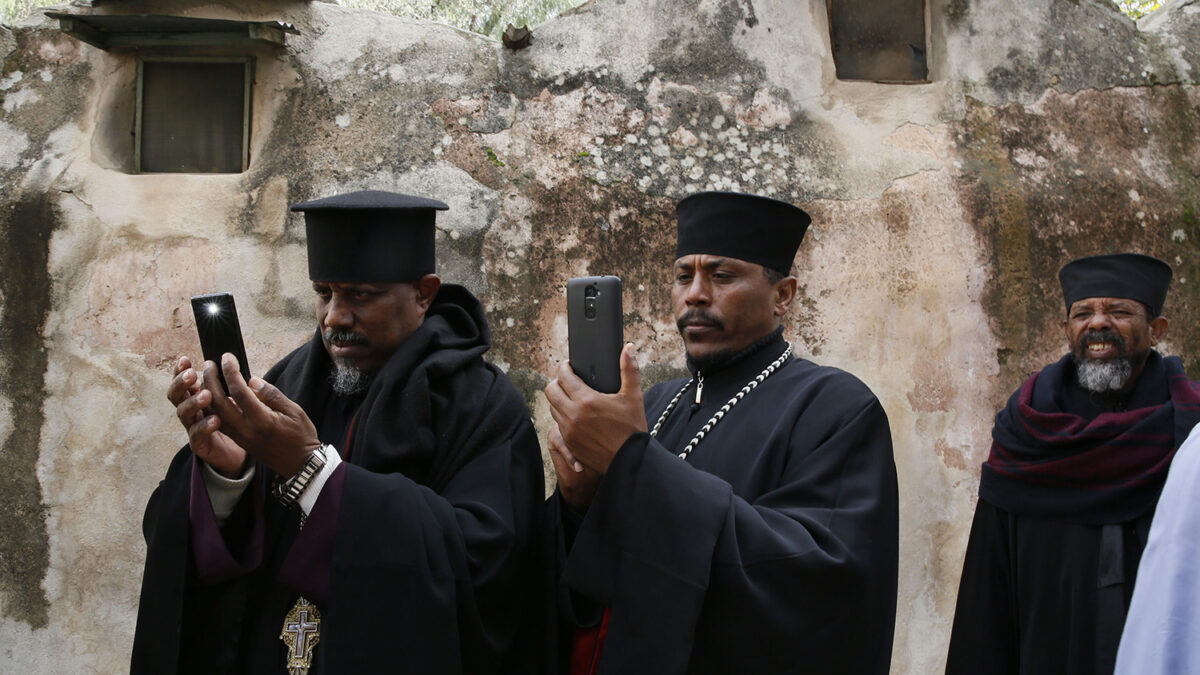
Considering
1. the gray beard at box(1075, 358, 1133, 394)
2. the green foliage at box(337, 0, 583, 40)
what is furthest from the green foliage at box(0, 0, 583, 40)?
the gray beard at box(1075, 358, 1133, 394)

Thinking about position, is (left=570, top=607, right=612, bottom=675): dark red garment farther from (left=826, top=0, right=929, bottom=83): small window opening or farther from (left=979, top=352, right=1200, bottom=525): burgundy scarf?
(left=826, top=0, right=929, bottom=83): small window opening

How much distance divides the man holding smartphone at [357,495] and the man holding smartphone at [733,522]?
0.73ft

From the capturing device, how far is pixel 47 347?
452cm

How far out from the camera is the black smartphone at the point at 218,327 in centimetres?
220

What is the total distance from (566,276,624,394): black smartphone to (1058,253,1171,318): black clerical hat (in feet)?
7.94

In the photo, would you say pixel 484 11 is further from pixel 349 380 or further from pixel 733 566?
pixel 733 566

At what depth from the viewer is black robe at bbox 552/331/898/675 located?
1974 mm

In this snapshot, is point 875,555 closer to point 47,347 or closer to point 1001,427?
point 1001,427

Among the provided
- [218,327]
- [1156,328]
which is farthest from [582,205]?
[218,327]

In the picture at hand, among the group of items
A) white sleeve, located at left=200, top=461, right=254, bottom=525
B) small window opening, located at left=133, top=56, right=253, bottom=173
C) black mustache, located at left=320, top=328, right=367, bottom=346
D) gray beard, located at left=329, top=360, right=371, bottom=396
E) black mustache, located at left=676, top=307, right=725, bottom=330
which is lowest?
white sleeve, located at left=200, top=461, right=254, bottom=525

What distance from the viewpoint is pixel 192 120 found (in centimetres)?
500

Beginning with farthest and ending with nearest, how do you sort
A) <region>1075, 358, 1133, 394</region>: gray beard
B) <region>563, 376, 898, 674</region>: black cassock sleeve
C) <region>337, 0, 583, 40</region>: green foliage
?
<region>337, 0, 583, 40</region>: green foliage
<region>1075, 358, 1133, 394</region>: gray beard
<region>563, 376, 898, 674</region>: black cassock sleeve

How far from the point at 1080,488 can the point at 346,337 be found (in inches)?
96.8

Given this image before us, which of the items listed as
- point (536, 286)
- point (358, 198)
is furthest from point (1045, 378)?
point (358, 198)
